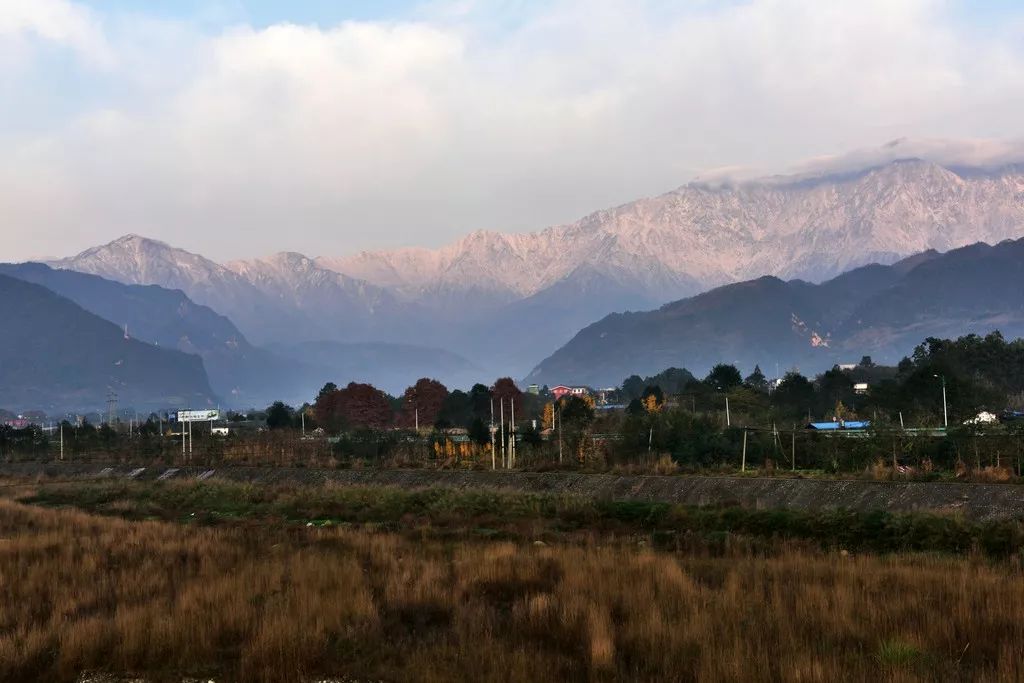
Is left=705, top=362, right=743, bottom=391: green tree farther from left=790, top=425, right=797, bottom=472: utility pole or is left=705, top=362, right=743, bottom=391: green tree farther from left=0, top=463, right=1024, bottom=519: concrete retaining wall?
left=0, top=463, right=1024, bottom=519: concrete retaining wall

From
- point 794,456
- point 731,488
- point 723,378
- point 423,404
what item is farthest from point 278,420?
point 731,488

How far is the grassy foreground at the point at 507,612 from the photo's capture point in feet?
29.0

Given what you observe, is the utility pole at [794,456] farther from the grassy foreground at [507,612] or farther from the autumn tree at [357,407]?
the autumn tree at [357,407]

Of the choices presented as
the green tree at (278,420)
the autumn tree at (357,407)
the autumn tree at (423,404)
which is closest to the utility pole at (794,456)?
the green tree at (278,420)

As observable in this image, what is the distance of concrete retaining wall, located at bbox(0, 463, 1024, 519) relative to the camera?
1008 inches

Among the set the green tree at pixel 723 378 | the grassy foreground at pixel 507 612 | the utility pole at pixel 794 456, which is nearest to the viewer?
the grassy foreground at pixel 507 612

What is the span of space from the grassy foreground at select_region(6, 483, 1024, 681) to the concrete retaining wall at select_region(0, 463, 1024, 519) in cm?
932

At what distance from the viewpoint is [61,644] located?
9.95 m

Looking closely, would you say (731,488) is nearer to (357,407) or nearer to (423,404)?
(357,407)

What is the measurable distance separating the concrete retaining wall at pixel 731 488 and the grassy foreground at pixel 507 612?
30.6ft

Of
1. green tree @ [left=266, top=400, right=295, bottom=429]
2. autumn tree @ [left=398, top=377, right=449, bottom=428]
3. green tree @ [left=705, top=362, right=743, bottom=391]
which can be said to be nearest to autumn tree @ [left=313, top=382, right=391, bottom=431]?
autumn tree @ [left=398, top=377, right=449, bottom=428]

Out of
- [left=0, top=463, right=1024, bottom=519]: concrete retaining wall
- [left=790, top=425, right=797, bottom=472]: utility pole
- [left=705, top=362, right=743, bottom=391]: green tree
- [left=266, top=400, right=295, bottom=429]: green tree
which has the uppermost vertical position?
[left=705, top=362, right=743, bottom=391]: green tree

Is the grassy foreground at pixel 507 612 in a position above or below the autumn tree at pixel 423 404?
below

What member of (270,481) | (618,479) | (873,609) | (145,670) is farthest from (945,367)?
(145,670)
